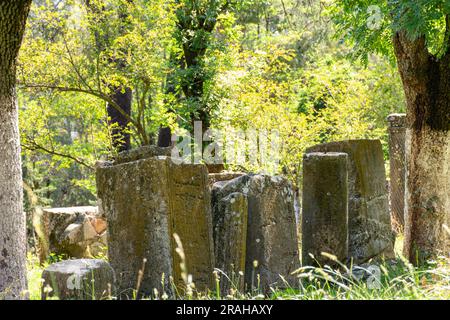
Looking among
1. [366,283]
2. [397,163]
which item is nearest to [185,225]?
[366,283]

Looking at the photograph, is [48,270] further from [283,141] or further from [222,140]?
[283,141]

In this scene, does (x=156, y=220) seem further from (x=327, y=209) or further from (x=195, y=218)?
(x=327, y=209)

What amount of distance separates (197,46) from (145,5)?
4.54 feet

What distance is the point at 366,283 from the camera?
6.13m

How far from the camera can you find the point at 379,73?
65.8ft

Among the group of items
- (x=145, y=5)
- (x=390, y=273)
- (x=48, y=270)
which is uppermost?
(x=145, y=5)

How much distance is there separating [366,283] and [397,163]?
579cm

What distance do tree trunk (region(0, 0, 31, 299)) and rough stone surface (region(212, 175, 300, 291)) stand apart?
2.21 m

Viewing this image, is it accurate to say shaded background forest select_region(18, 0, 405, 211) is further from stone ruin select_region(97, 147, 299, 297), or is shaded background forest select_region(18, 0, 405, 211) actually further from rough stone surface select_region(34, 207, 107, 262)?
stone ruin select_region(97, 147, 299, 297)

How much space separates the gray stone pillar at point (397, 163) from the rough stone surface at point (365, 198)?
3.28 m

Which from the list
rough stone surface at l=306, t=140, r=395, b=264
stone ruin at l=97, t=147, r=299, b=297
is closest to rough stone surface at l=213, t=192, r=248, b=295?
stone ruin at l=97, t=147, r=299, b=297

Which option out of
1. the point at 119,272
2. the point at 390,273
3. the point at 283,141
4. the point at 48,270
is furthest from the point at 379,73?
the point at 48,270

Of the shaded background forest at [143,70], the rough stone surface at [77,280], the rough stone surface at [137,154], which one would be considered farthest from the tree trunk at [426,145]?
the rough stone surface at [77,280]

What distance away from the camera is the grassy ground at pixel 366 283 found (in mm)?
4203
